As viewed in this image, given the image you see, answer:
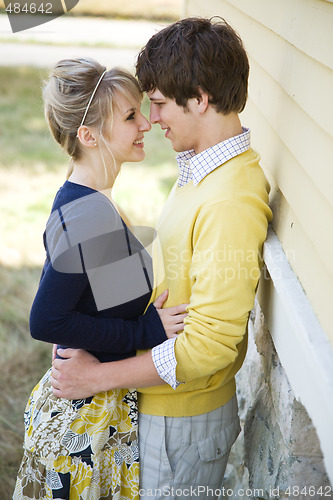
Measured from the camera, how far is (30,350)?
3582mm

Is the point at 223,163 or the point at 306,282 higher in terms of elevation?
the point at 223,163

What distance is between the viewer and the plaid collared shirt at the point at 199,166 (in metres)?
1.68

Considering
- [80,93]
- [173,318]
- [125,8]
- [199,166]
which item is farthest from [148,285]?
[125,8]

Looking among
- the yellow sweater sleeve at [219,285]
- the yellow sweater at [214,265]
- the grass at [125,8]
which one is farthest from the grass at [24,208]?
the grass at [125,8]

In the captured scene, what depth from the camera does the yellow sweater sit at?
1602 mm

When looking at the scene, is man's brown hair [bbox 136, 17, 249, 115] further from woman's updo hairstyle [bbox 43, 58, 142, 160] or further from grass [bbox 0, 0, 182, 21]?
grass [bbox 0, 0, 182, 21]

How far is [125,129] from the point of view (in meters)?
1.87

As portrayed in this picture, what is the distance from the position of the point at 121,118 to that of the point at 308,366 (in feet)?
3.19

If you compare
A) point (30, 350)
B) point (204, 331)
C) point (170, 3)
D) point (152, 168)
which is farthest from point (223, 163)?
point (170, 3)

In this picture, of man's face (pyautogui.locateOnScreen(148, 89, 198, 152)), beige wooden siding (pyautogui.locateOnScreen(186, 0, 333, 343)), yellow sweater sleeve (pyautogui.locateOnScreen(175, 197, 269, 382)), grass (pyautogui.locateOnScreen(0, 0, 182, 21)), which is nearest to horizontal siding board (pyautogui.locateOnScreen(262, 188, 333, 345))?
beige wooden siding (pyautogui.locateOnScreen(186, 0, 333, 343))

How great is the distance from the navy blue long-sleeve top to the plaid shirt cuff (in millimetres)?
74

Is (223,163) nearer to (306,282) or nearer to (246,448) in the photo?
(306,282)

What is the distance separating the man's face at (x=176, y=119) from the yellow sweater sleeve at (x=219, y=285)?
0.31 m

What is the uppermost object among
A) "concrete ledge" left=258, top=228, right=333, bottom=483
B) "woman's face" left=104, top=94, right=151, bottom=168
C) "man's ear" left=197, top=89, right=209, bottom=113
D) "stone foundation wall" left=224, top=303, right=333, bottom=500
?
"man's ear" left=197, top=89, right=209, bottom=113
